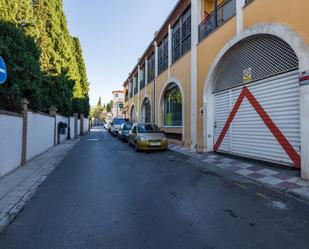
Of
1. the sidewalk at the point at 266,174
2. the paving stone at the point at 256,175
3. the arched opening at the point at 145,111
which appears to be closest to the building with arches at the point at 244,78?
the sidewalk at the point at 266,174

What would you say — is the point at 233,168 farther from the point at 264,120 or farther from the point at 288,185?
the point at 288,185

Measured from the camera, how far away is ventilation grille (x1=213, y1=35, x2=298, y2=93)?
720 centimetres

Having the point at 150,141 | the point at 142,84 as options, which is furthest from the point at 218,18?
the point at 142,84

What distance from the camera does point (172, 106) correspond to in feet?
57.5

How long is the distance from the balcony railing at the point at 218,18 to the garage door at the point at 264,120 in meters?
3.27

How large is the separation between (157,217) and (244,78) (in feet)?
23.4

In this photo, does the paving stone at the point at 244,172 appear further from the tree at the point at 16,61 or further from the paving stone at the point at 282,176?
the tree at the point at 16,61

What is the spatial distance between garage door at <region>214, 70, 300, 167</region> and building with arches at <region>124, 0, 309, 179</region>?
3cm

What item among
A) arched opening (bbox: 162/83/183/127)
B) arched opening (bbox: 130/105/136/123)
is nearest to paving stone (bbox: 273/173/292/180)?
arched opening (bbox: 162/83/183/127)

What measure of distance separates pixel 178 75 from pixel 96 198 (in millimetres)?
12037

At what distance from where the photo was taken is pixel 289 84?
707 centimetres

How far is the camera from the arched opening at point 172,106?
1596cm

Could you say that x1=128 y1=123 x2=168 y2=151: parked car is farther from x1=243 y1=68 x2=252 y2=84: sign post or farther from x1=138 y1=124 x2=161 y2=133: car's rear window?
x1=243 y1=68 x2=252 y2=84: sign post

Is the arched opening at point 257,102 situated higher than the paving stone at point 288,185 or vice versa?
the arched opening at point 257,102
